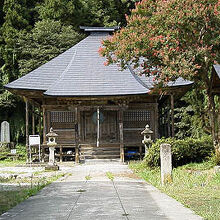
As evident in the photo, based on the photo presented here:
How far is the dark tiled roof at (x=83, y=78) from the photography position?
15508mm

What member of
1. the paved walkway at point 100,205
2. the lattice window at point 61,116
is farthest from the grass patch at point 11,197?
the lattice window at point 61,116

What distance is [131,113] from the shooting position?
16922 mm

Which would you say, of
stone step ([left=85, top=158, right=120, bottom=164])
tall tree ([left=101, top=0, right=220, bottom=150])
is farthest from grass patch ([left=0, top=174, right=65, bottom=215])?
stone step ([left=85, top=158, right=120, bottom=164])

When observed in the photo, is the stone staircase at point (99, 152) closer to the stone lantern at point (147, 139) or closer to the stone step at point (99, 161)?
the stone step at point (99, 161)

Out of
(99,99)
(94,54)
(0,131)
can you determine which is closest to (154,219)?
(99,99)

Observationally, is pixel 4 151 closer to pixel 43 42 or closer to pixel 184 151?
pixel 43 42

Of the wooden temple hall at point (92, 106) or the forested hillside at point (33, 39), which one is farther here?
the forested hillside at point (33, 39)

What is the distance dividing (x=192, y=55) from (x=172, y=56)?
1.67ft

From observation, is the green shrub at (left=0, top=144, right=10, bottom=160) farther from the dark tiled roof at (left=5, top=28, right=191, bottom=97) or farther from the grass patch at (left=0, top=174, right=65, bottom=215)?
the grass patch at (left=0, top=174, right=65, bottom=215)

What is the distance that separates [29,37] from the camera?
2397 centimetres

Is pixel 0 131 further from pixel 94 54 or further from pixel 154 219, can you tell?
pixel 154 219

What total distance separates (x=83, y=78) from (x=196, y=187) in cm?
1038

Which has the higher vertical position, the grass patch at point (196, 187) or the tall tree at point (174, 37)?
the tall tree at point (174, 37)

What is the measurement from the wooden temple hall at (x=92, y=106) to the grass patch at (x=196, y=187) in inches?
203
